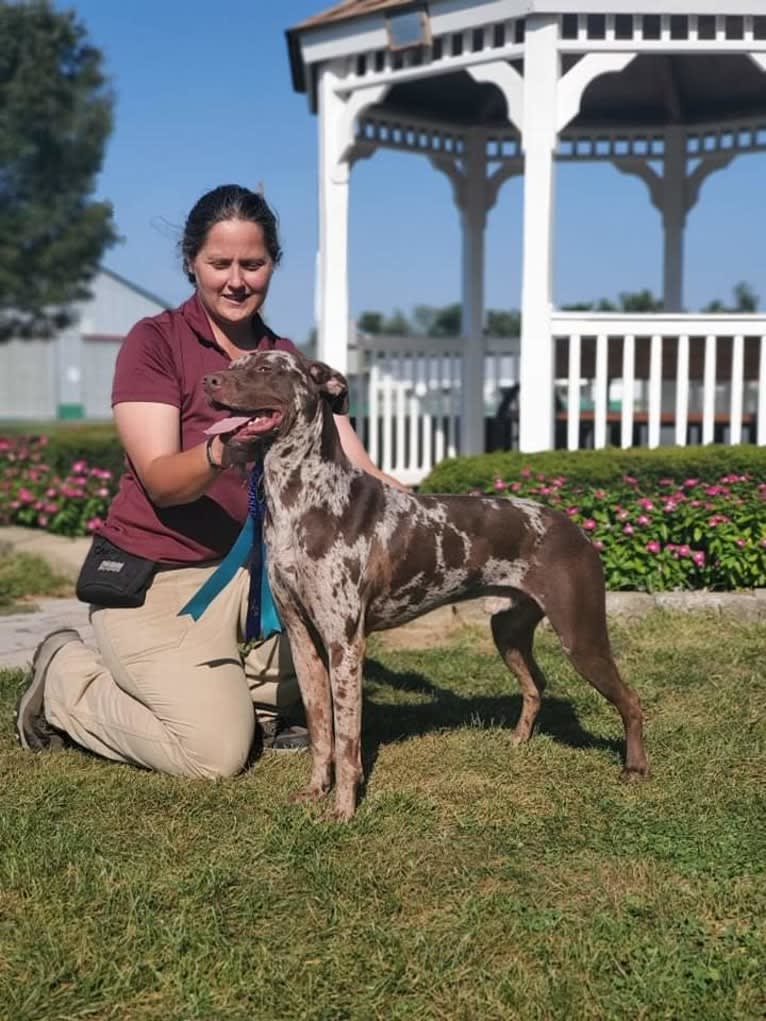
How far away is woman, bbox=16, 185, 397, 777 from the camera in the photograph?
4.04 m

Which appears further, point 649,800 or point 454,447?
point 454,447

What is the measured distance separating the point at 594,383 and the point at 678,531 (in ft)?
12.0

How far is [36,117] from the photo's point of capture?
35.2 metres

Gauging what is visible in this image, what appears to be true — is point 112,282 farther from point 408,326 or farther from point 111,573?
point 111,573

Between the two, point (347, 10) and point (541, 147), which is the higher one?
point (347, 10)

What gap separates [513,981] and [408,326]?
2915 inches

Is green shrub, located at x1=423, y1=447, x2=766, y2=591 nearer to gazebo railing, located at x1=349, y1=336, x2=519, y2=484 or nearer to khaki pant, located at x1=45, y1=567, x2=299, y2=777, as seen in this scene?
khaki pant, located at x1=45, y1=567, x2=299, y2=777

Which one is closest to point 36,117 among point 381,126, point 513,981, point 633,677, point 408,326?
point 381,126

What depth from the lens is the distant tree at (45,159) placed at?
34.8 meters

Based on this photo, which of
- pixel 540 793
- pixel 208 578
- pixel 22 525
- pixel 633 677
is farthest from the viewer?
pixel 22 525

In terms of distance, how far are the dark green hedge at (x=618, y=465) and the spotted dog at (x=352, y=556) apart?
314 cm

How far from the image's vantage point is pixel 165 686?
4.09 metres

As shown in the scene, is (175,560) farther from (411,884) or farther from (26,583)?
(26,583)

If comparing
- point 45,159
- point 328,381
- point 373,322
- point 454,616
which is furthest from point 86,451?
point 373,322
